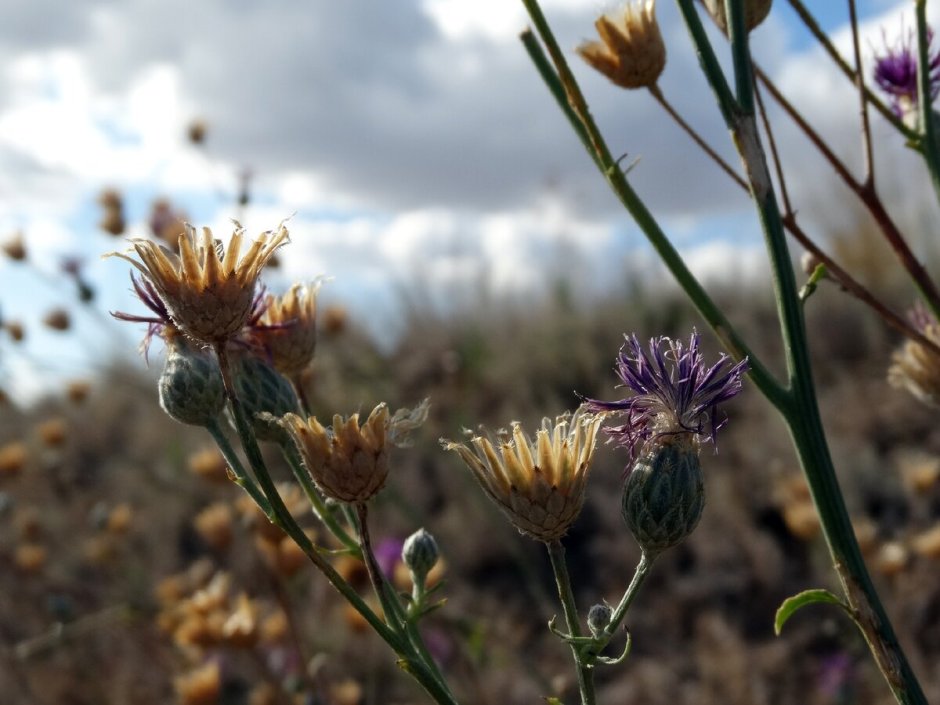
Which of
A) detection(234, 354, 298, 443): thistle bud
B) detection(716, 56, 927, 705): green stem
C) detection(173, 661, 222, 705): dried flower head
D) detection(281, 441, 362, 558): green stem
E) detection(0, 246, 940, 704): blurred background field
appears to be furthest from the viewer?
detection(0, 246, 940, 704): blurred background field

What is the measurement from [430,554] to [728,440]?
7931mm

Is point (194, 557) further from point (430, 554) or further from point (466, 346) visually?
point (430, 554)

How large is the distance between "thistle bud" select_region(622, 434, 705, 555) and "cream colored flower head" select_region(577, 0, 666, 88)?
581 mm

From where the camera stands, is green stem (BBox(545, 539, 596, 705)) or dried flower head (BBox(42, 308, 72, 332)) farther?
dried flower head (BBox(42, 308, 72, 332))

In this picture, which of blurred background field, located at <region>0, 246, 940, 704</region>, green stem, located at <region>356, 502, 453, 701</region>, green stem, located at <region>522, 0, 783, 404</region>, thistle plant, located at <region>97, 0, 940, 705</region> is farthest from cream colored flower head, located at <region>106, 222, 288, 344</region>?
blurred background field, located at <region>0, 246, 940, 704</region>

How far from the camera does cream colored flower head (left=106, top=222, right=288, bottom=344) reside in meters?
1.21

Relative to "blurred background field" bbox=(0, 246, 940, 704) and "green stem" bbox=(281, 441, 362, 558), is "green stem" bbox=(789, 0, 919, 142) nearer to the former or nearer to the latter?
"green stem" bbox=(281, 441, 362, 558)

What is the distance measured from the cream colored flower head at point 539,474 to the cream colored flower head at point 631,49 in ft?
1.82

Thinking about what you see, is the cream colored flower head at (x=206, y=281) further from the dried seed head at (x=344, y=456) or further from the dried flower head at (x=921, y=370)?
the dried flower head at (x=921, y=370)

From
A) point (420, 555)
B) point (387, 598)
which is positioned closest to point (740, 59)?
point (387, 598)

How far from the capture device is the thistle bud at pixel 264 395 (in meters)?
1.43

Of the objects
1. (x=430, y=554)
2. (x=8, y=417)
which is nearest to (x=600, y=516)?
(x=430, y=554)

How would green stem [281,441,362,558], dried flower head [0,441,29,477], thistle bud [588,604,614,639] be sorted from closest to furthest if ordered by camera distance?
thistle bud [588,604,614,639]
green stem [281,441,362,558]
dried flower head [0,441,29,477]

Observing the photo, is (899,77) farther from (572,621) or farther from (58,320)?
(58,320)
